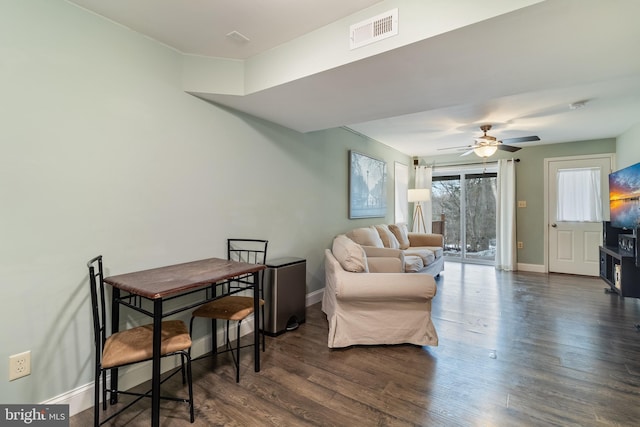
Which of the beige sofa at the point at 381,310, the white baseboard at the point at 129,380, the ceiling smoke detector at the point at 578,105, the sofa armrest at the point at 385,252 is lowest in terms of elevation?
the white baseboard at the point at 129,380

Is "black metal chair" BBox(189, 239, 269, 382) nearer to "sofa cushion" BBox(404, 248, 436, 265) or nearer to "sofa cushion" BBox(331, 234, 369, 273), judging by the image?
"sofa cushion" BBox(331, 234, 369, 273)

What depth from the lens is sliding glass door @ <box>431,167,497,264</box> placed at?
6215 mm

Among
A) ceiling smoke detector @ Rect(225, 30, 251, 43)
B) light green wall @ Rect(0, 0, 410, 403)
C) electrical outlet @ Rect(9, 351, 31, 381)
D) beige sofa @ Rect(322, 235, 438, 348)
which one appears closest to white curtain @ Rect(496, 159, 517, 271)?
beige sofa @ Rect(322, 235, 438, 348)

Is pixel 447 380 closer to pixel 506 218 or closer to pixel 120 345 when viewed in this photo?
pixel 120 345

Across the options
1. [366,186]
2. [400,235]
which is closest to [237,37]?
[366,186]

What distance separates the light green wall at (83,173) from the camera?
1.55 meters

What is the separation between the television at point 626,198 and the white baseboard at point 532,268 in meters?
1.78

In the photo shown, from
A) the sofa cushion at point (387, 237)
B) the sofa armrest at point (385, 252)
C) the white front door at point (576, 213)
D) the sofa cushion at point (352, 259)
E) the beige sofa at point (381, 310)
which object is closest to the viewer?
the beige sofa at point (381, 310)

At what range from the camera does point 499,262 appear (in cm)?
581

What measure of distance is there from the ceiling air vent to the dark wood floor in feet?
7.33

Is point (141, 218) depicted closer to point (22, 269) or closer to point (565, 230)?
point (22, 269)

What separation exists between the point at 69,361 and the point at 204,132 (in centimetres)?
180

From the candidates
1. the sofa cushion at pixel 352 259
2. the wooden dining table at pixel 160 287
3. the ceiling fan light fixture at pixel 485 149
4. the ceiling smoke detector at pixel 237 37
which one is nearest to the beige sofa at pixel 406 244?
the sofa cushion at pixel 352 259

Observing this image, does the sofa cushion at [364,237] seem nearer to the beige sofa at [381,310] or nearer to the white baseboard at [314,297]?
the white baseboard at [314,297]
